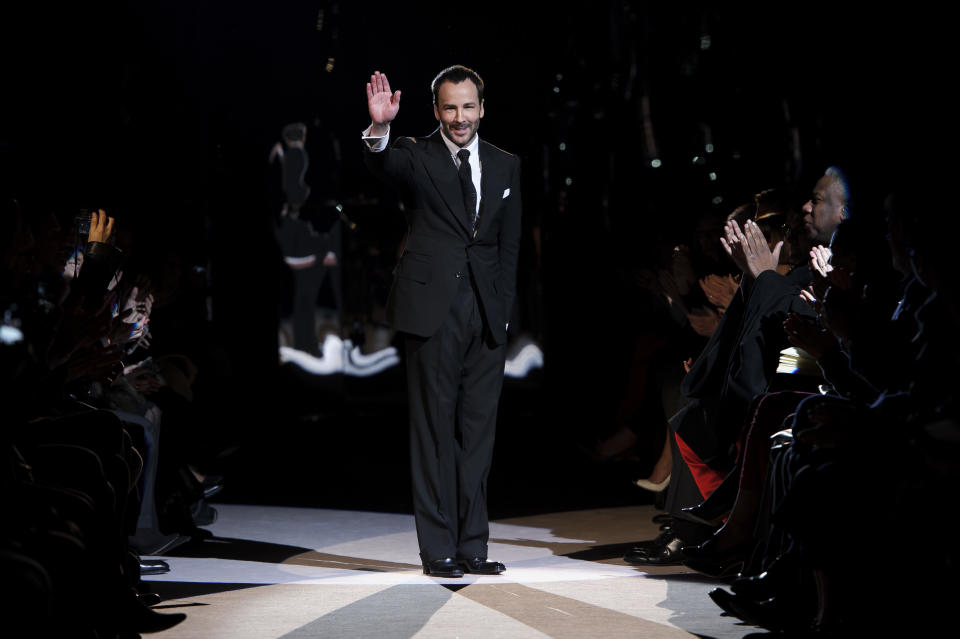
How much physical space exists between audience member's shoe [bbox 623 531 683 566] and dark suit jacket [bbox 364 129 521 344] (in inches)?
30.9

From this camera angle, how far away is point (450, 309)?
12.2 feet

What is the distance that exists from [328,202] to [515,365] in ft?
5.52

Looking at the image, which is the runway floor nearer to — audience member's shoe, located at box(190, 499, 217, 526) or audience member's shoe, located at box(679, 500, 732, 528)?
audience member's shoe, located at box(190, 499, 217, 526)

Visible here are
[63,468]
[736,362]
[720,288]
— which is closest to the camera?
[63,468]

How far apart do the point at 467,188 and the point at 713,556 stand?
1.31 m

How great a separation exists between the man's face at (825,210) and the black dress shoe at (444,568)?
143 centimetres

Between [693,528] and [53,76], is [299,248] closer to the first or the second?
[53,76]

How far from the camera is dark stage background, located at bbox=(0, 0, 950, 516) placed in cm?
496

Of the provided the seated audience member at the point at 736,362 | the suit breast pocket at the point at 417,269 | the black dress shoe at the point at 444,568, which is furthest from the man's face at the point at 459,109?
the black dress shoe at the point at 444,568

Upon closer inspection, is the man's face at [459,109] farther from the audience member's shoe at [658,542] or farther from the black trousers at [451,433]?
the audience member's shoe at [658,542]

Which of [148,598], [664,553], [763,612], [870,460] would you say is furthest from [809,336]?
[148,598]

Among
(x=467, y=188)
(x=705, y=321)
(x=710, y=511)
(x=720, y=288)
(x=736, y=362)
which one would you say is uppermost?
(x=467, y=188)

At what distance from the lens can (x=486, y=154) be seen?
383 cm

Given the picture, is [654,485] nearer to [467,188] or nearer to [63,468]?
[467,188]
